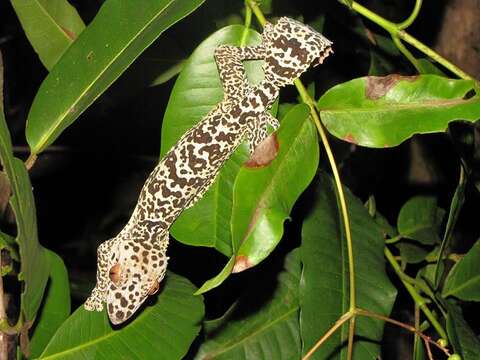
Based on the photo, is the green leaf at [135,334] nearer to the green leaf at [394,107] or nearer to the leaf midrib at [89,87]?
the leaf midrib at [89,87]

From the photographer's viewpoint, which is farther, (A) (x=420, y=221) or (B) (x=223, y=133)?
(A) (x=420, y=221)

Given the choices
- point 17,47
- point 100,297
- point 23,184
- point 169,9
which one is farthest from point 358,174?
point 17,47

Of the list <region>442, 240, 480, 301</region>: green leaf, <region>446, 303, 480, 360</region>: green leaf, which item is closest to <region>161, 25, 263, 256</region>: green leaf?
<region>446, 303, 480, 360</region>: green leaf

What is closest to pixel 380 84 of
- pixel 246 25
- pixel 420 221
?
pixel 246 25

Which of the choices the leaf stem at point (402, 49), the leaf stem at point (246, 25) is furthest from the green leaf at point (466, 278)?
the leaf stem at point (246, 25)

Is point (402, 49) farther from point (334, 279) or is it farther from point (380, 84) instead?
point (334, 279)

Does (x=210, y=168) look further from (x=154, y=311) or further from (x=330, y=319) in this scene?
(x=330, y=319)
